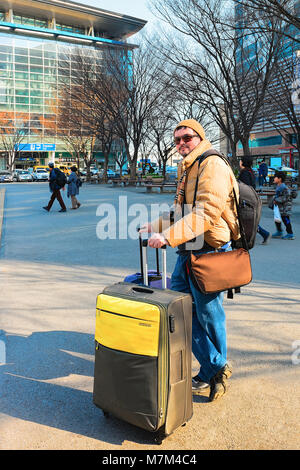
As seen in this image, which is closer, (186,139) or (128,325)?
(128,325)

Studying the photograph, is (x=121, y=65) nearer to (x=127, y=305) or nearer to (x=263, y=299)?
(x=263, y=299)

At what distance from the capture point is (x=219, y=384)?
308cm

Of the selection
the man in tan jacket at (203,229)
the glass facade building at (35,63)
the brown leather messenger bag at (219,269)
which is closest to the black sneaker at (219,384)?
the man in tan jacket at (203,229)

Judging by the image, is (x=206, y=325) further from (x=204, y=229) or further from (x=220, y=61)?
(x=220, y=61)

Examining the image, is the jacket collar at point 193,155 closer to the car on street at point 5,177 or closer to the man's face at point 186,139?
the man's face at point 186,139

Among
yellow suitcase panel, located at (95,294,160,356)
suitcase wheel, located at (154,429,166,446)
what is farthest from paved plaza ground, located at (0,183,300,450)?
yellow suitcase panel, located at (95,294,160,356)

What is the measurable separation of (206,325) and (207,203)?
0.80 m

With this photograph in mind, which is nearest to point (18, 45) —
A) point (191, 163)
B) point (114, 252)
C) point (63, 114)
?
point (63, 114)

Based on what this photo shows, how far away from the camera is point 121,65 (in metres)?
27.8

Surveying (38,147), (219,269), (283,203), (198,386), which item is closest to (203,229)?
(219,269)

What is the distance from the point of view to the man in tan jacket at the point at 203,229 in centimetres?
278

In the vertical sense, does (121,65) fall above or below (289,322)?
above
